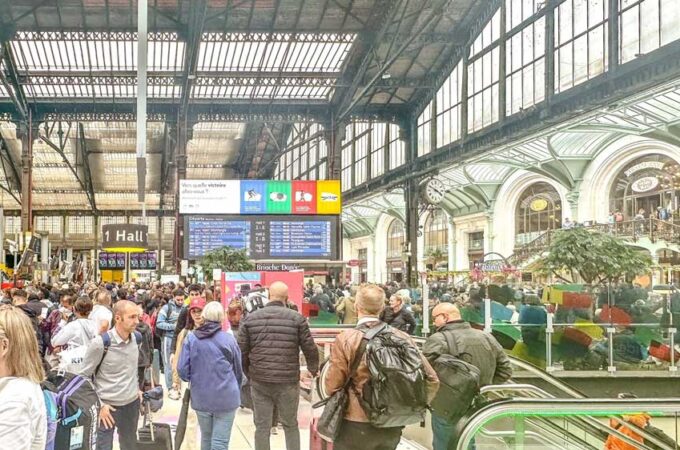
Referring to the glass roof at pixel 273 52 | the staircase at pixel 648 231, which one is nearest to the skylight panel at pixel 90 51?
the glass roof at pixel 273 52

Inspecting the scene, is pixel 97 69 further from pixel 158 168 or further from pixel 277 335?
pixel 277 335

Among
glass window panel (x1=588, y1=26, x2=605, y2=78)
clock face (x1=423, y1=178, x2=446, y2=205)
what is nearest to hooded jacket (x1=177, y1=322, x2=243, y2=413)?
glass window panel (x1=588, y1=26, x2=605, y2=78)

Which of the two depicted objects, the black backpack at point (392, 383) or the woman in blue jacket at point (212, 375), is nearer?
the black backpack at point (392, 383)

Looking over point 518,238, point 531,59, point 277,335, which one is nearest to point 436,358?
point 277,335

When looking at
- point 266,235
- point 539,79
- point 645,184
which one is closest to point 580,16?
point 539,79

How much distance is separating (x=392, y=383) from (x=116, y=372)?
1.94 m

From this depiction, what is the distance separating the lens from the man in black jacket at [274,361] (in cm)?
521

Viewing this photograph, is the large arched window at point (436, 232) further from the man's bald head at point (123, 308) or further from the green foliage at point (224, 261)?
the man's bald head at point (123, 308)

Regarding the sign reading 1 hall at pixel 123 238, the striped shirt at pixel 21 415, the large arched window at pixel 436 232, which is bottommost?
the striped shirt at pixel 21 415

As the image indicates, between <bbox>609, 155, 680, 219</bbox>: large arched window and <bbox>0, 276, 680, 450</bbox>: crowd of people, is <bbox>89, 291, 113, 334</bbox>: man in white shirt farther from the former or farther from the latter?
<bbox>609, 155, 680, 219</bbox>: large arched window

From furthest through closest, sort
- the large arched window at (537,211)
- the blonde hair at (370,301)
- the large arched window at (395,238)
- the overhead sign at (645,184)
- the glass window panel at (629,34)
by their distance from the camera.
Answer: the large arched window at (395,238) → the large arched window at (537,211) → the overhead sign at (645,184) → the glass window panel at (629,34) → the blonde hair at (370,301)

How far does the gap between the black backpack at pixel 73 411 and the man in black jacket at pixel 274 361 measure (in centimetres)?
189

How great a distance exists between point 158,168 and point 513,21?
90.3 feet

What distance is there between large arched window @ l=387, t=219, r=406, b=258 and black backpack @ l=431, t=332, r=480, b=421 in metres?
42.0
